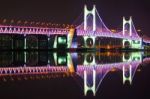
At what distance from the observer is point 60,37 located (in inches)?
2168

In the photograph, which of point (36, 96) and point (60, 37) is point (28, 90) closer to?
point (36, 96)

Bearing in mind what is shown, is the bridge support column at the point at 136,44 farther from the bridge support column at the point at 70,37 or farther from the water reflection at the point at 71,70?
the water reflection at the point at 71,70

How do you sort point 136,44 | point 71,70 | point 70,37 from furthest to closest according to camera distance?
point 136,44, point 70,37, point 71,70

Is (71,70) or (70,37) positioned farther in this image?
(70,37)

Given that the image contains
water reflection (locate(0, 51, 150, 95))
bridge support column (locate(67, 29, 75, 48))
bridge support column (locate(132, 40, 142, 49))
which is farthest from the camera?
bridge support column (locate(132, 40, 142, 49))

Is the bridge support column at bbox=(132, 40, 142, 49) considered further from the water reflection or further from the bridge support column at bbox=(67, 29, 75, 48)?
the water reflection

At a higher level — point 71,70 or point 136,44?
point 136,44

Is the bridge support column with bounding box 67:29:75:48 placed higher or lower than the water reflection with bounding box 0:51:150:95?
higher

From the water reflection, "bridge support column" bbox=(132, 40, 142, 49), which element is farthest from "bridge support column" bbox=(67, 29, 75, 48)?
A: the water reflection

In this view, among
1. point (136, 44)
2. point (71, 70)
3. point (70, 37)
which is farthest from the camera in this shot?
point (136, 44)

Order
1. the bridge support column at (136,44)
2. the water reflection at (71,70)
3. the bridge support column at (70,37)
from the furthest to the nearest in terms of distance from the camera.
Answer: the bridge support column at (136,44)
the bridge support column at (70,37)
the water reflection at (71,70)

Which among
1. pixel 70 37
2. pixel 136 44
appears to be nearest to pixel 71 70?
pixel 70 37

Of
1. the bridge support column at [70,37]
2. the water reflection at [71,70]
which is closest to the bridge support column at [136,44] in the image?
the bridge support column at [70,37]

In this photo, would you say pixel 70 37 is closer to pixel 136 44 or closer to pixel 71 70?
pixel 136 44
